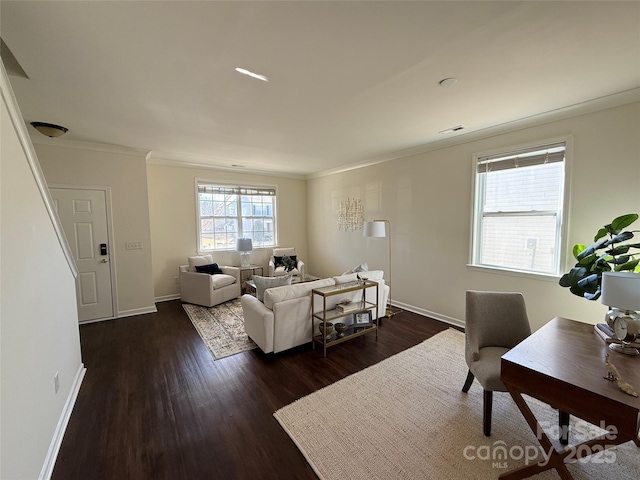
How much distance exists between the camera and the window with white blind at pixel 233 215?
551cm

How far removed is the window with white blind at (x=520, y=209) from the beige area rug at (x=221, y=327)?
10.9 feet

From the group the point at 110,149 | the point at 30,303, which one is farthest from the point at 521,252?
the point at 110,149

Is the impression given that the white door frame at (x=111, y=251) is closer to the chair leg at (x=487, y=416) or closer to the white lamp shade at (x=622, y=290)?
the chair leg at (x=487, y=416)

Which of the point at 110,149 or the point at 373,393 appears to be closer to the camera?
the point at 373,393

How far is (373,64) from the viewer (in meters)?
1.91

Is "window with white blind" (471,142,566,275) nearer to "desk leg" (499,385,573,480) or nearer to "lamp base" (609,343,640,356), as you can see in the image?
"lamp base" (609,343,640,356)

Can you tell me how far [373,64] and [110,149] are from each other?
4140 mm

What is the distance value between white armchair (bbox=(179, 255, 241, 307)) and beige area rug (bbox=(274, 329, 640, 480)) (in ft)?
9.63

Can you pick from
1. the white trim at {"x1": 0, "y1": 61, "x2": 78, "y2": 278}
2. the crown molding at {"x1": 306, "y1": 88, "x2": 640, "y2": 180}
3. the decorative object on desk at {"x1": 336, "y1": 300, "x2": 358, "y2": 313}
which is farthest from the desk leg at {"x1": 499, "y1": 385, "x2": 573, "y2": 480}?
the white trim at {"x1": 0, "y1": 61, "x2": 78, "y2": 278}

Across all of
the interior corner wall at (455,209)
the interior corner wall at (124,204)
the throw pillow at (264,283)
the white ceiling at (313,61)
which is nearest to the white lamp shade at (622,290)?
the white ceiling at (313,61)

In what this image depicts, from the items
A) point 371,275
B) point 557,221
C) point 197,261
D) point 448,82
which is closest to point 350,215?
point 371,275

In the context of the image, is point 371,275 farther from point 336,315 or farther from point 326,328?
point 326,328

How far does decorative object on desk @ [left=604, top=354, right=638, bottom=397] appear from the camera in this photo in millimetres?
1197

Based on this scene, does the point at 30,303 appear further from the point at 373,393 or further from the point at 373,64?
the point at 373,64
